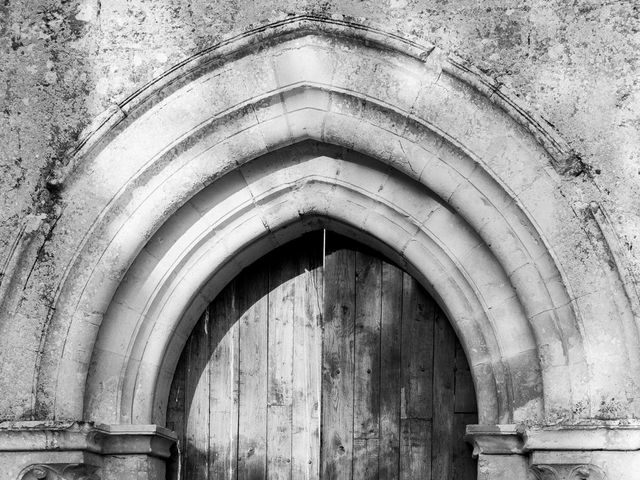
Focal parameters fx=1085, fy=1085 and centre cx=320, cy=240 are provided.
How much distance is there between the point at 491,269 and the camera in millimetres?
4641

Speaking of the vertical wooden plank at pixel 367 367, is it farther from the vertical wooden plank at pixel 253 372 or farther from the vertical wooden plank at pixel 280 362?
the vertical wooden plank at pixel 253 372

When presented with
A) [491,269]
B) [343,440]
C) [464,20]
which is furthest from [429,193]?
[343,440]

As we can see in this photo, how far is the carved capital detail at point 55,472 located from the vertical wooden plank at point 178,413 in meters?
0.55

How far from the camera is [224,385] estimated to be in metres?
5.07

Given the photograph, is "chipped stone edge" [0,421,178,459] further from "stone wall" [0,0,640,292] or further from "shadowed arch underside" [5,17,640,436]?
"stone wall" [0,0,640,292]

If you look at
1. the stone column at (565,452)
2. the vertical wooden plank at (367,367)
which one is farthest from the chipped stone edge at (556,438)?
the vertical wooden plank at (367,367)

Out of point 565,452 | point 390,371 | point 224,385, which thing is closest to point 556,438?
point 565,452

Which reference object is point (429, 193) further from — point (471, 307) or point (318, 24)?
point (318, 24)

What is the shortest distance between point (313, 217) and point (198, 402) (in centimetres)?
103

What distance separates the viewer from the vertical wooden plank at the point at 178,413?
5.01 m

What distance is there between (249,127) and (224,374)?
120 centimetres

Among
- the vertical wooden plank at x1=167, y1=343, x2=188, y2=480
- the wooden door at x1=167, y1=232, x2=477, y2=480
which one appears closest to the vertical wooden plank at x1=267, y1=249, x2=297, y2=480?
the wooden door at x1=167, y1=232, x2=477, y2=480

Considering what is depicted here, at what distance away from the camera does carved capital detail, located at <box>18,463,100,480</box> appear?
176 inches

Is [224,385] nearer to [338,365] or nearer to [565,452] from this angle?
[338,365]
